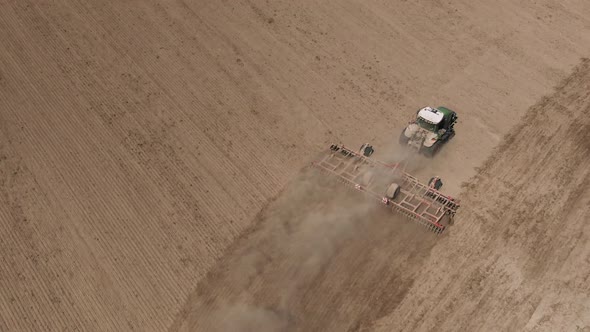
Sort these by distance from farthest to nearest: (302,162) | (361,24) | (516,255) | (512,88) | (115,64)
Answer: (361,24)
(115,64)
(512,88)
(302,162)
(516,255)

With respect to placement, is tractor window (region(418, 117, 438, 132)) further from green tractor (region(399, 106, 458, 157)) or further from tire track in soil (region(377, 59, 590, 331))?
tire track in soil (region(377, 59, 590, 331))

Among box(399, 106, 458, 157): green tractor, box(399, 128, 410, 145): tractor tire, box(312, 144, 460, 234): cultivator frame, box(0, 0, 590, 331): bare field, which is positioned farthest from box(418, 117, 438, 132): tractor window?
box(312, 144, 460, 234): cultivator frame

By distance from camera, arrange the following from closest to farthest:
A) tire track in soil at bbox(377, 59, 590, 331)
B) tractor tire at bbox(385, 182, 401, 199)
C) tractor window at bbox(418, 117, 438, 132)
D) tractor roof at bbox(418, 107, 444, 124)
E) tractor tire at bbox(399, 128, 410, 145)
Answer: tire track in soil at bbox(377, 59, 590, 331) < tractor tire at bbox(385, 182, 401, 199) < tractor roof at bbox(418, 107, 444, 124) < tractor window at bbox(418, 117, 438, 132) < tractor tire at bbox(399, 128, 410, 145)

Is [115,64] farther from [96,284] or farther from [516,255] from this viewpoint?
[516,255]

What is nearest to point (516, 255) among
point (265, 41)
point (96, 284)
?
point (96, 284)

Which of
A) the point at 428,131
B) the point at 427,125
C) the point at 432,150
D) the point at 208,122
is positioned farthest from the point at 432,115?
the point at 208,122

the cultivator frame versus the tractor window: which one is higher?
the tractor window

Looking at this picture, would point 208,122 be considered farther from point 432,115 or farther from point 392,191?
point 432,115
